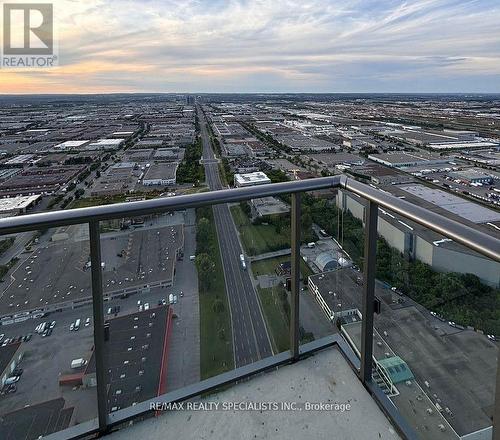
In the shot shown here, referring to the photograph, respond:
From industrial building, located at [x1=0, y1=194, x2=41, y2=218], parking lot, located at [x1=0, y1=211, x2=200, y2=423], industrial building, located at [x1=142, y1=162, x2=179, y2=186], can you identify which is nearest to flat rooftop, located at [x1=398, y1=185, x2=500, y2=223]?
industrial building, located at [x1=142, y1=162, x2=179, y2=186]

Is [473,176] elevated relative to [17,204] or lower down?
elevated

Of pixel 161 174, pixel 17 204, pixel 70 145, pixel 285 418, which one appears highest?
pixel 70 145

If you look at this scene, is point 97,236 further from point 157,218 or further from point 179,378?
point 179,378

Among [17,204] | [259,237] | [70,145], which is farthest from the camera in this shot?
[70,145]

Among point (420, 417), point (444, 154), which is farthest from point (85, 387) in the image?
point (444, 154)

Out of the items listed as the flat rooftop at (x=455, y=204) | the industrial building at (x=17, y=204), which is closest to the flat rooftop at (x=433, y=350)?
the flat rooftop at (x=455, y=204)

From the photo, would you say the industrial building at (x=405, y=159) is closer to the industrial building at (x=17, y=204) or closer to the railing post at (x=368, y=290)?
the industrial building at (x=17, y=204)

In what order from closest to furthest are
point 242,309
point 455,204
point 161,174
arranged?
point 242,309 → point 455,204 → point 161,174

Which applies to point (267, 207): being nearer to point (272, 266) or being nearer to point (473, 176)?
point (272, 266)

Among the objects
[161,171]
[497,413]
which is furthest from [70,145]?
[497,413]
